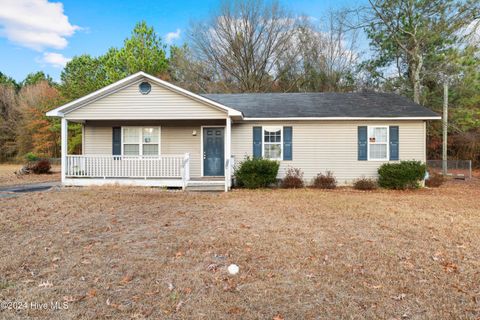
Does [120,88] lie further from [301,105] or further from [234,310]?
[234,310]

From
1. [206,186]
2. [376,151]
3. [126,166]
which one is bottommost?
[206,186]

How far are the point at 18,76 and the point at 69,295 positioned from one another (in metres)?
51.4

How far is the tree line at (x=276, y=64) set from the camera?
18.6 meters

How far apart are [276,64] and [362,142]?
691 inches

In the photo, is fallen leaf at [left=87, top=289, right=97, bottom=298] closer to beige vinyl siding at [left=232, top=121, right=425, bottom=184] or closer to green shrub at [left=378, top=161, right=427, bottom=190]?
beige vinyl siding at [left=232, top=121, right=425, bottom=184]

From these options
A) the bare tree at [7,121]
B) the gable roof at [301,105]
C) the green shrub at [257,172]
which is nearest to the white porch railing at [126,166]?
the gable roof at [301,105]

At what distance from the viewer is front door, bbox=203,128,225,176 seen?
1270cm

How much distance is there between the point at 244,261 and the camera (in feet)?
13.5

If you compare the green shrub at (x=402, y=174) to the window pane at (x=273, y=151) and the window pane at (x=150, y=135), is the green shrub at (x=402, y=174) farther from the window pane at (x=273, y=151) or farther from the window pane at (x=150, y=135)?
the window pane at (x=150, y=135)

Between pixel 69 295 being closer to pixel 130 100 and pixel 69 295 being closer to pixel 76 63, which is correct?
pixel 130 100

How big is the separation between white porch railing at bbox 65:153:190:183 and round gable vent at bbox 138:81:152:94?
2.50 m

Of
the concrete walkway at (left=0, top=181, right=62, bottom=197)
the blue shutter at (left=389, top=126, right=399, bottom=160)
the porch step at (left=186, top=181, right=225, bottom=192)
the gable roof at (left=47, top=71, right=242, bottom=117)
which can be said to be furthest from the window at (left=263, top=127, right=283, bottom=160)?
the concrete walkway at (left=0, top=181, right=62, bottom=197)

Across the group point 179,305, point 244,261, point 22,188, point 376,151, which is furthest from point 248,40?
point 179,305

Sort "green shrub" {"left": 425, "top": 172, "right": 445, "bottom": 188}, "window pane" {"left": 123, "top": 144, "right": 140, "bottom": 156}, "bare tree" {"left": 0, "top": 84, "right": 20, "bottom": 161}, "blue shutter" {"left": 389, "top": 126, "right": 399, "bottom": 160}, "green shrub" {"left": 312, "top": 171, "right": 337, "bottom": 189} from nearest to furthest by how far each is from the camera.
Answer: "green shrub" {"left": 312, "top": 171, "right": 337, "bottom": 189} → "blue shutter" {"left": 389, "top": 126, "right": 399, "bottom": 160} → "green shrub" {"left": 425, "top": 172, "right": 445, "bottom": 188} → "window pane" {"left": 123, "top": 144, "right": 140, "bottom": 156} → "bare tree" {"left": 0, "top": 84, "right": 20, "bottom": 161}
